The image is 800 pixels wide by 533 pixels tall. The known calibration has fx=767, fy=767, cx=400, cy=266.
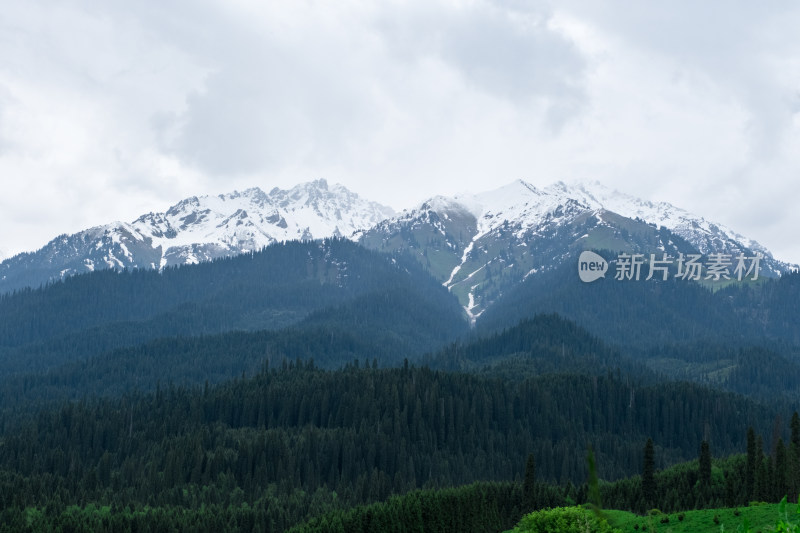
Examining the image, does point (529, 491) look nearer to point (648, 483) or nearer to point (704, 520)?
point (648, 483)

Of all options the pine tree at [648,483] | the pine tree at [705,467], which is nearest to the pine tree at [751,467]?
the pine tree at [705,467]

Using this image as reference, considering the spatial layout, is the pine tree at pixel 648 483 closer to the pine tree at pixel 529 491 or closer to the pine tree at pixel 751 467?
the pine tree at pixel 751 467

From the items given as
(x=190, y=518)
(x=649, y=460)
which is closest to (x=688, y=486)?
(x=649, y=460)

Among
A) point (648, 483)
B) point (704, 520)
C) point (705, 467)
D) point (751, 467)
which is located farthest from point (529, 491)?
point (704, 520)

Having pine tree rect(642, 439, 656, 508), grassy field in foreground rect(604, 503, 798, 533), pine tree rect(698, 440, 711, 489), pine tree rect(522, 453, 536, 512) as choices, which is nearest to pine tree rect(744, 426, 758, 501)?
pine tree rect(698, 440, 711, 489)

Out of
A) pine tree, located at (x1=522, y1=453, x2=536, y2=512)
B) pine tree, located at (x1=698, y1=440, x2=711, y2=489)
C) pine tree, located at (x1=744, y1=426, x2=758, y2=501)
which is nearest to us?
pine tree, located at (x1=744, y1=426, x2=758, y2=501)

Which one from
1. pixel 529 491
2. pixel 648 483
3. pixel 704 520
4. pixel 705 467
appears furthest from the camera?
pixel 529 491

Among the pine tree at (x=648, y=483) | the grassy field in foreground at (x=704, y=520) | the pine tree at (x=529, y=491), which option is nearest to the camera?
the grassy field in foreground at (x=704, y=520)

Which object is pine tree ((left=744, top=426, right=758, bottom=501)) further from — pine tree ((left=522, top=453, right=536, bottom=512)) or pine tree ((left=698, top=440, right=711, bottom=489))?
pine tree ((left=522, top=453, right=536, bottom=512))

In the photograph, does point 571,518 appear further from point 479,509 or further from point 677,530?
point 479,509

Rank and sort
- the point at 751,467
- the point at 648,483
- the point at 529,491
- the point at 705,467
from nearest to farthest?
1. the point at 751,467
2. the point at 648,483
3. the point at 705,467
4. the point at 529,491

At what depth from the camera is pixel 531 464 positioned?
19788cm

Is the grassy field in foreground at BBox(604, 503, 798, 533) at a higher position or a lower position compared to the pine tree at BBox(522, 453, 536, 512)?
higher

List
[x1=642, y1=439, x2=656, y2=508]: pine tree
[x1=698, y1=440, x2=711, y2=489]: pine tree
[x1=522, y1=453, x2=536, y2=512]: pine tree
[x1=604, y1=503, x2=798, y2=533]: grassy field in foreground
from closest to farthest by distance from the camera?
1. [x1=604, y1=503, x2=798, y2=533]: grassy field in foreground
2. [x1=642, y1=439, x2=656, y2=508]: pine tree
3. [x1=698, y1=440, x2=711, y2=489]: pine tree
4. [x1=522, y1=453, x2=536, y2=512]: pine tree
